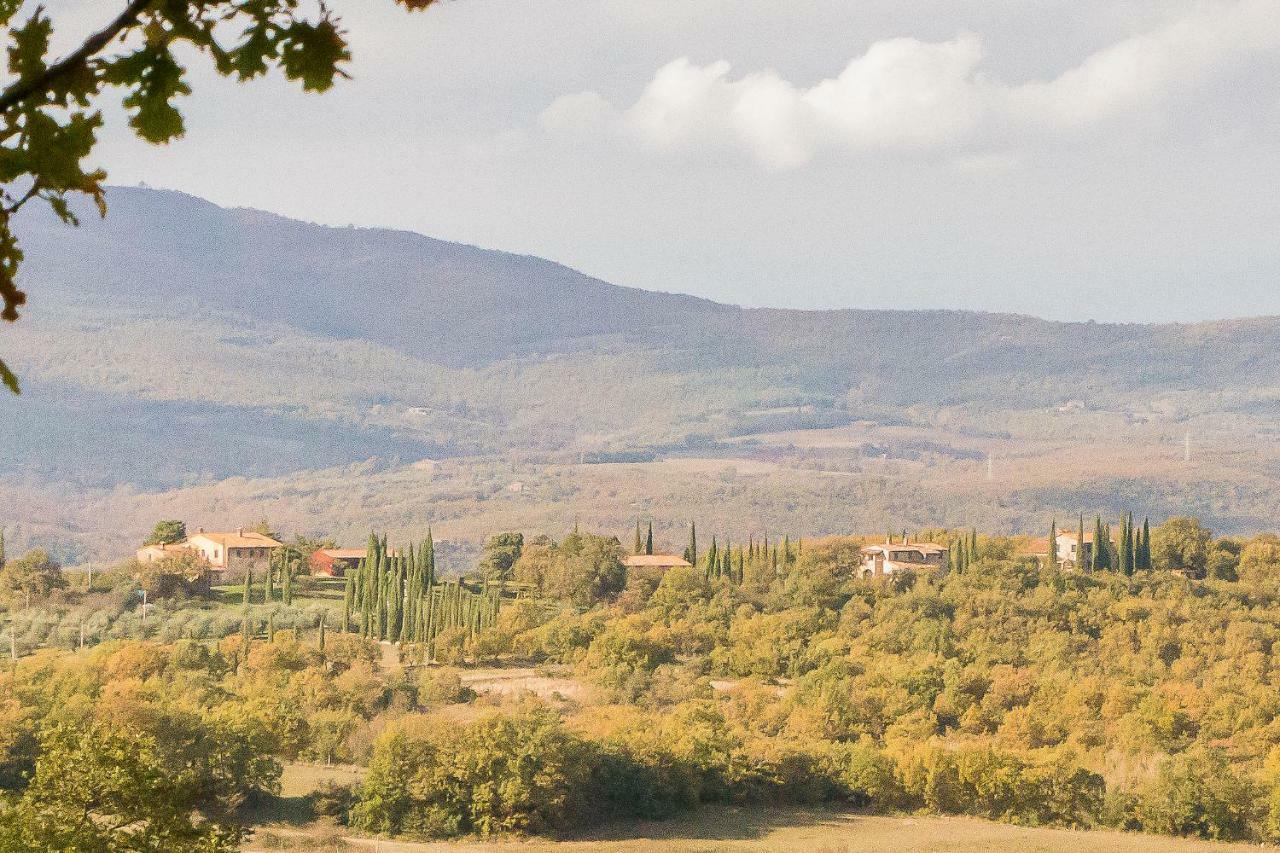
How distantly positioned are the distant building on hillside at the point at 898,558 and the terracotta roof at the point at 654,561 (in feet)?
29.3

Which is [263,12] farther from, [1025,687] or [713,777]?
[1025,687]

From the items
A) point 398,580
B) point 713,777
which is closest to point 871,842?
point 713,777

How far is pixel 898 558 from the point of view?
321 feet

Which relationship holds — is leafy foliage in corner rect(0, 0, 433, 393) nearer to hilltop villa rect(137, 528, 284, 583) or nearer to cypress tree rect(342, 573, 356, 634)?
cypress tree rect(342, 573, 356, 634)

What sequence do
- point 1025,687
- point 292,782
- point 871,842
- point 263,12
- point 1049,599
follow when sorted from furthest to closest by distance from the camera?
point 1049,599, point 1025,687, point 292,782, point 871,842, point 263,12

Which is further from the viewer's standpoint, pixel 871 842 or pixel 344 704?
pixel 344 704

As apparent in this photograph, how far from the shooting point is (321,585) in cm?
9388

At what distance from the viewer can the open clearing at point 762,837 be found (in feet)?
163

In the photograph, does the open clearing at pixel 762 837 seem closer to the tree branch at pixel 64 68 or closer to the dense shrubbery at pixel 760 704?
the dense shrubbery at pixel 760 704

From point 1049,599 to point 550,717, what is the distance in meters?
32.4

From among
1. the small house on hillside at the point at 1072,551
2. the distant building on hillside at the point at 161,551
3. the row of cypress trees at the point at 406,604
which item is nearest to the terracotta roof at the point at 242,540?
the distant building on hillside at the point at 161,551

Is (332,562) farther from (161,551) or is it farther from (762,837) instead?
(762,837)

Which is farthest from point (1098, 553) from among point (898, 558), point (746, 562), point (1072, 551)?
point (746, 562)

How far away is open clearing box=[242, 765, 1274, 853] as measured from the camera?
49594mm
